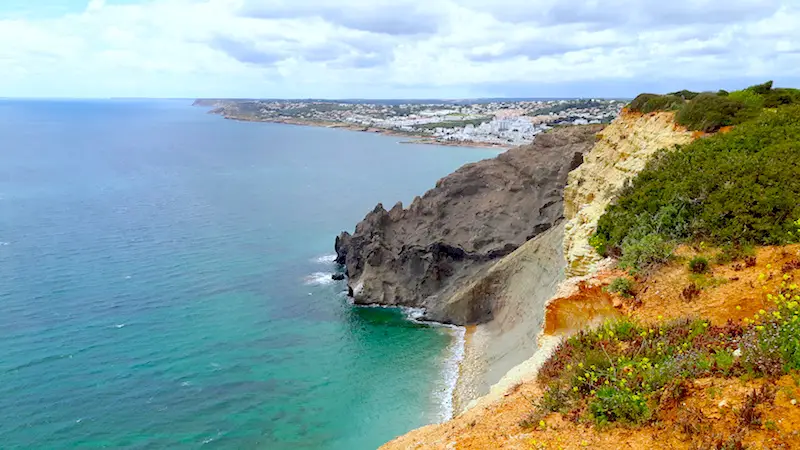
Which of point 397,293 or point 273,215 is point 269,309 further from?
point 273,215

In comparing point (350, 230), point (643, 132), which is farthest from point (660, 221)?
point (350, 230)

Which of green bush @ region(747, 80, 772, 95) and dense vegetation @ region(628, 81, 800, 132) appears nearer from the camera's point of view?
dense vegetation @ region(628, 81, 800, 132)

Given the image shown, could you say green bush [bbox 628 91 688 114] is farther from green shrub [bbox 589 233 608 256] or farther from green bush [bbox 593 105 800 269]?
green shrub [bbox 589 233 608 256]

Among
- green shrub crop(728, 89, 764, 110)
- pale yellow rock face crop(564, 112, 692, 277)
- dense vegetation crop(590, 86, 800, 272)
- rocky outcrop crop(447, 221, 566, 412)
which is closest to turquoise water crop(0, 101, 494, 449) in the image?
rocky outcrop crop(447, 221, 566, 412)

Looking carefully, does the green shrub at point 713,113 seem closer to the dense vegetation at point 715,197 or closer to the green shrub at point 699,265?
the dense vegetation at point 715,197

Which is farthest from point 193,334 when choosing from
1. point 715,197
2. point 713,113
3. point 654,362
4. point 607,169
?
point 654,362
